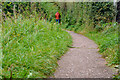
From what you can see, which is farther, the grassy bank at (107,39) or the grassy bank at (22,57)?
the grassy bank at (107,39)

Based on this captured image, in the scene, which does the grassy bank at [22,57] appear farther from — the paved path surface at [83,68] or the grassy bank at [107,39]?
the grassy bank at [107,39]

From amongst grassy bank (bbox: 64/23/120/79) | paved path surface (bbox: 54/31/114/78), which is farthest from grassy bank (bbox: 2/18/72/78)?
grassy bank (bbox: 64/23/120/79)

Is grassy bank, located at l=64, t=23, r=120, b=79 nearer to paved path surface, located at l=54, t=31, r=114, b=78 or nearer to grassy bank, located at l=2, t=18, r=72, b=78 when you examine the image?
paved path surface, located at l=54, t=31, r=114, b=78

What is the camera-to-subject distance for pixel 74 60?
12.5ft

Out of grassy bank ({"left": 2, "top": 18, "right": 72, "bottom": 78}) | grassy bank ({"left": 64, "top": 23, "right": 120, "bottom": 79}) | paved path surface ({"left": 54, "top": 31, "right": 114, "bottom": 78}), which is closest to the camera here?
grassy bank ({"left": 2, "top": 18, "right": 72, "bottom": 78})

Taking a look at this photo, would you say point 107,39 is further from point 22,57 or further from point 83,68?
point 22,57

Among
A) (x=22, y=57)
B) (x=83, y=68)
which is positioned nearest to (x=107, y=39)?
(x=83, y=68)

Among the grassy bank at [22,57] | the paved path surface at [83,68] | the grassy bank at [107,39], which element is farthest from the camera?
the grassy bank at [107,39]

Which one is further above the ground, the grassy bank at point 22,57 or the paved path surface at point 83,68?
the grassy bank at point 22,57

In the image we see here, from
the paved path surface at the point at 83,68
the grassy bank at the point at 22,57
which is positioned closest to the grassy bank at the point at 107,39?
the paved path surface at the point at 83,68

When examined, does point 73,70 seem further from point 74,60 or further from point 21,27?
point 21,27

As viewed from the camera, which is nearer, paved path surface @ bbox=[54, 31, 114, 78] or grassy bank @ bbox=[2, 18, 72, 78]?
grassy bank @ bbox=[2, 18, 72, 78]

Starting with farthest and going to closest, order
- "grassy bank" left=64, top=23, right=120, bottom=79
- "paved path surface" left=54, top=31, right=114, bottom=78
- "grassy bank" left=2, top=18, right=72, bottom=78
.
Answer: "grassy bank" left=64, top=23, right=120, bottom=79 < "paved path surface" left=54, top=31, right=114, bottom=78 < "grassy bank" left=2, top=18, right=72, bottom=78

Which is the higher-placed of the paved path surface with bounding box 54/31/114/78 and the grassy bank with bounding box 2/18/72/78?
the grassy bank with bounding box 2/18/72/78
